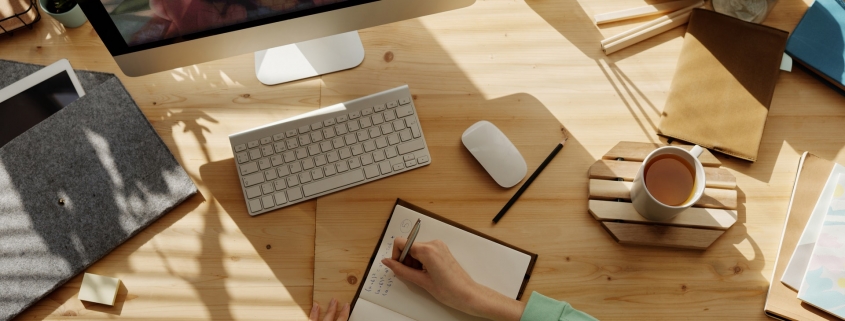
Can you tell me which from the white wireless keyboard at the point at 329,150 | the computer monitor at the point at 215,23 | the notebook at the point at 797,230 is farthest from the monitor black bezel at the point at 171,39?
the notebook at the point at 797,230

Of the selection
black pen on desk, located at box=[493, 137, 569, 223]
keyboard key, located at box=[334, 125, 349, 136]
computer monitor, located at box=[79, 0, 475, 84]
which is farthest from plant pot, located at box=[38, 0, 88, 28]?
black pen on desk, located at box=[493, 137, 569, 223]

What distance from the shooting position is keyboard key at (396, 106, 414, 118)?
84 cm

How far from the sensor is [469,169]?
83cm

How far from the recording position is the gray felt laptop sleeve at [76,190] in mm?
752

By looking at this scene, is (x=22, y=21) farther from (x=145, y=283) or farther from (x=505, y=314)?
(x=505, y=314)

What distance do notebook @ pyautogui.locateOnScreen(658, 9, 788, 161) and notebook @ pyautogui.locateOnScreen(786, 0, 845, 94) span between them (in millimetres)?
32

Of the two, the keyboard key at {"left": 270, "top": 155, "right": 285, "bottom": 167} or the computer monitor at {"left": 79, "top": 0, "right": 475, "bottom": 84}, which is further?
the keyboard key at {"left": 270, "top": 155, "right": 285, "bottom": 167}

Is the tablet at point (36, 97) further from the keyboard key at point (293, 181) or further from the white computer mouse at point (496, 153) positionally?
the white computer mouse at point (496, 153)

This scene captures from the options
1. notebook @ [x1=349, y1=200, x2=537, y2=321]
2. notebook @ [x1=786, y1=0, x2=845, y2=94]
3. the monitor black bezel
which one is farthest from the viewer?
notebook @ [x1=786, y1=0, x2=845, y2=94]

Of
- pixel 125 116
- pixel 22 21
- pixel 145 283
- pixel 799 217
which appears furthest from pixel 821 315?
pixel 22 21

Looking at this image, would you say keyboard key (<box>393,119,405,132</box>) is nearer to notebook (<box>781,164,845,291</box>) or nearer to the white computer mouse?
the white computer mouse

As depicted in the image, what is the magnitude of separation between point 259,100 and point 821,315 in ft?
2.94

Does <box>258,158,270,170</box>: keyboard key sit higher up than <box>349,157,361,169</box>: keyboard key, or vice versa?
<box>258,158,270,170</box>: keyboard key

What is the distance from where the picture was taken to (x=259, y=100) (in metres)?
0.87
